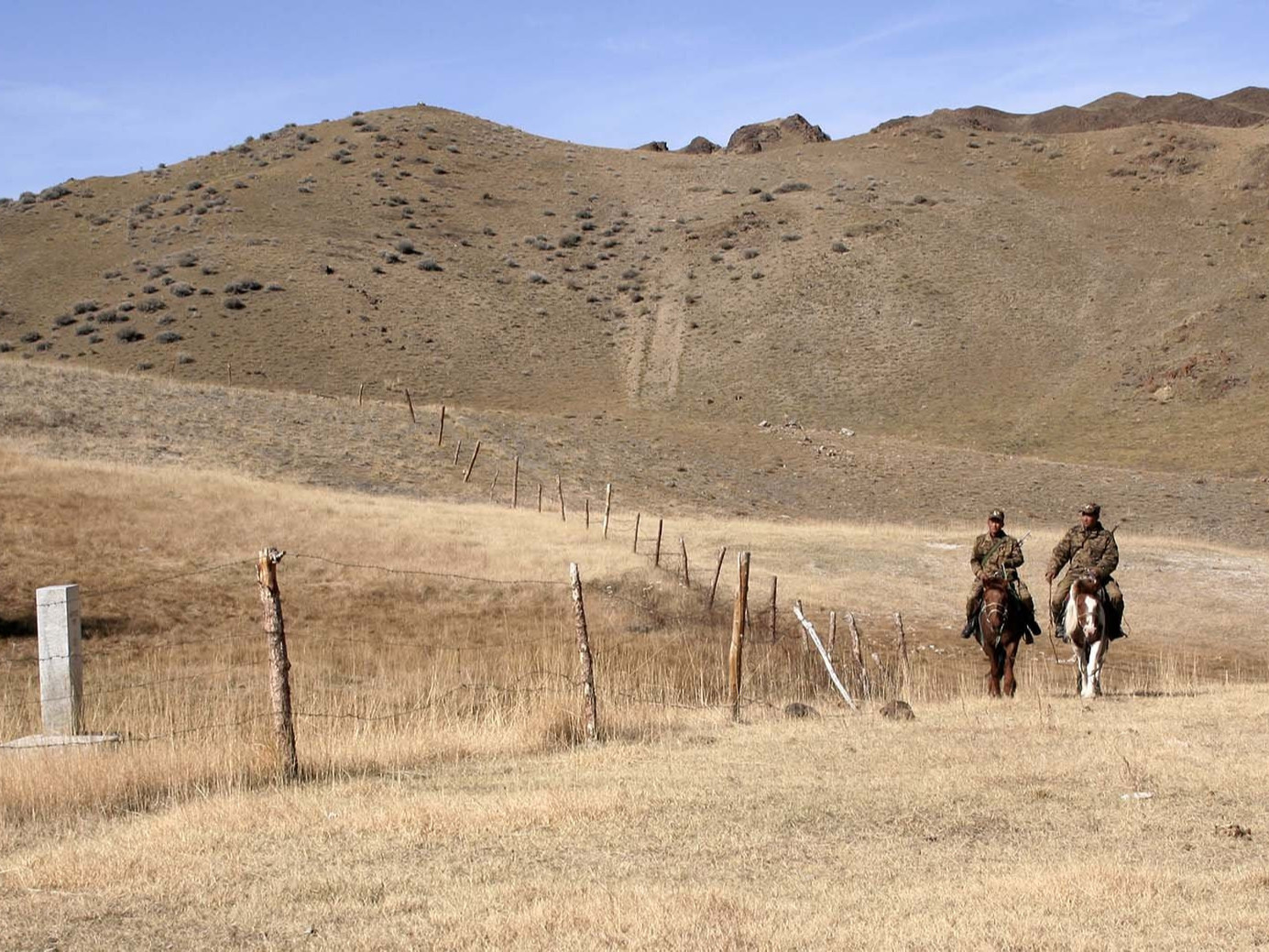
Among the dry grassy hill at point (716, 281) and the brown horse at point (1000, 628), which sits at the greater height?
the dry grassy hill at point (716, 281)

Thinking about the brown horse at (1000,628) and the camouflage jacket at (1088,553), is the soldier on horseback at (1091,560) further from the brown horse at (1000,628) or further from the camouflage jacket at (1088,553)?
the brown horse at (1000,628)

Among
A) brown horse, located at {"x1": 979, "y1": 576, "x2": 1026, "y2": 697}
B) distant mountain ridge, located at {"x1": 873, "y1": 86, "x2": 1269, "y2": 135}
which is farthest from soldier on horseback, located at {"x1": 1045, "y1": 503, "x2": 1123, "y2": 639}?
distant mountain ridge, located at {"x1": 873, "y1": 86, "x2": 1269, "y2": 135}

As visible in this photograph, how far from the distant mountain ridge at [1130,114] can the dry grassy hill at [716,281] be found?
75.0 metres

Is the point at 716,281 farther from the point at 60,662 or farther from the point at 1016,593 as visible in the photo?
the point at 60,662

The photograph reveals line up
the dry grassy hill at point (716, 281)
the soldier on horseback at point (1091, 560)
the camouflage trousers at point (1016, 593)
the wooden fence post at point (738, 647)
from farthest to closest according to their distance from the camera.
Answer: the dry grassy hill at point (716, 281) < the camouflage trousers at point (1016, 593) < the soldier on horseback at point (1091, 560) < the wooden fence post at point (738, 647)

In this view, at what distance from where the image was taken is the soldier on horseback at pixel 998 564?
49.2ft

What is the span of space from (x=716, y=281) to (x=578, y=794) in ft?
235

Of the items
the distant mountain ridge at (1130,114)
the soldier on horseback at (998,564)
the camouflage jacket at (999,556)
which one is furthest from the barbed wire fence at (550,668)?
the distant mountain ridge at (1130,114)

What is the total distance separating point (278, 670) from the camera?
995cm

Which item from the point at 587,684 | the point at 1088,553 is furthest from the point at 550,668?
the point at 1088,553

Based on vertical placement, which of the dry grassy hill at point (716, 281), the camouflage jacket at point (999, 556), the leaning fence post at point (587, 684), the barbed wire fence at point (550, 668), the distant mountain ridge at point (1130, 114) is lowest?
the barbed wire fence at point (550, 668)

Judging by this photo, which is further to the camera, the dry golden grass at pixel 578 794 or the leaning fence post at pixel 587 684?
the leaning fence post at pixel 587 684

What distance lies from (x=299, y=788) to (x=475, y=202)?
84657 millimetres

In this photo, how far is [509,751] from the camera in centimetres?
1129
